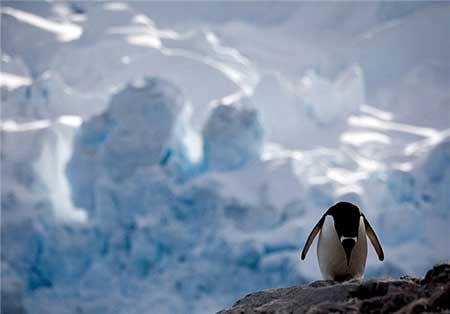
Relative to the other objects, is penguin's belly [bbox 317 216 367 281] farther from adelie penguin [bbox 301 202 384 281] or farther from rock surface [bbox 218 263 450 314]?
rock surface [bbox 218 263 450 314]

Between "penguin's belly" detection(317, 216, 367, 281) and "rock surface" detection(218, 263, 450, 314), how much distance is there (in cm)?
21

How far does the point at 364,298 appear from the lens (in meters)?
2.78

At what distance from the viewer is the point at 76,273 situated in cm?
1639

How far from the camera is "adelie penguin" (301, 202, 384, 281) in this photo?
11.0ft

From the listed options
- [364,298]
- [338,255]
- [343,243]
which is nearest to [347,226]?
[343,243]

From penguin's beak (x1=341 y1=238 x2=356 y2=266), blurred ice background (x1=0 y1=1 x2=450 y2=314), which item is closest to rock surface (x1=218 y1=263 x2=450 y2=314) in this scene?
penguin's beak (x1=341 y1=238 x2=356 y2=266)

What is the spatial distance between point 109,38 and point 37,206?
16738mm

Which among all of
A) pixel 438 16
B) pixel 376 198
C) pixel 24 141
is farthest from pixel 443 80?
pixel 24 141

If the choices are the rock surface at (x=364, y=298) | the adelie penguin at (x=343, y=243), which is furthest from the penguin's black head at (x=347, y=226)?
the rock surface at (x=364, y=298)

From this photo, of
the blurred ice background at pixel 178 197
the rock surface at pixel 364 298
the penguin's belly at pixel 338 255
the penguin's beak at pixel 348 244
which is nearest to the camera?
the rock surface at pixel 364 298

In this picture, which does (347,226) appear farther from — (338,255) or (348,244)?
(338,255)

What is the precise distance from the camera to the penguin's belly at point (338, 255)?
3465 mm

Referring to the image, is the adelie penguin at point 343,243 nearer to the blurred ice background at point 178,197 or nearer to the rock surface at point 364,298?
the rock surface at point 364,298

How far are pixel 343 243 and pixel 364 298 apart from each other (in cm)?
58
